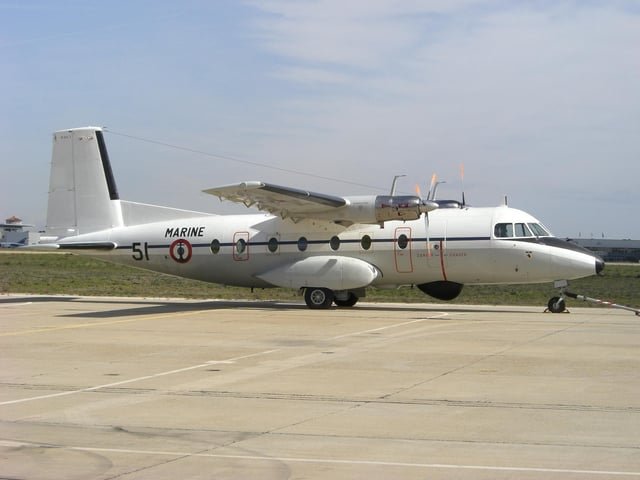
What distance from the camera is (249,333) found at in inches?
759

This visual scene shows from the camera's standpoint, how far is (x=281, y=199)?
2541 cm

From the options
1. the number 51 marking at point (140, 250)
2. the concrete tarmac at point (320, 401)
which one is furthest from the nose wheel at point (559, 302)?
the number 51 marking at point (140, 250)

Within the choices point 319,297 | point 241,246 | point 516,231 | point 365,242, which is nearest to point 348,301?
point 319,297

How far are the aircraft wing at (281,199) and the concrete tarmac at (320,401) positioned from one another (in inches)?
191

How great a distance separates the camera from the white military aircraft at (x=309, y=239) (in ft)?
81.2

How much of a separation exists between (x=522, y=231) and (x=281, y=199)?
Result: 7.09 m

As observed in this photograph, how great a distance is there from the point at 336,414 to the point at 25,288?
32.6 meters

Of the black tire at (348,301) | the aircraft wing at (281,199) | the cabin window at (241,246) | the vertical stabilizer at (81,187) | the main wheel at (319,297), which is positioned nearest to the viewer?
the aircraft wing at (281,199)

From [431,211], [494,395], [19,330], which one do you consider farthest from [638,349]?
[19,330]

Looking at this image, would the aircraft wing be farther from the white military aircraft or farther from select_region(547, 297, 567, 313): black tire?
select_region(547, 297, 567, 313): black tire

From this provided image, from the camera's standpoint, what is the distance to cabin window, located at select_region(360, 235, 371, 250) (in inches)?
1027

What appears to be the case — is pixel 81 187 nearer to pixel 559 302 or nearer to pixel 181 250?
pixel 181 250

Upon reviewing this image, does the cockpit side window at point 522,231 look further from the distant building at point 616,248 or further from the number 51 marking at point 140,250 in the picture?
the distant building at point 616,248

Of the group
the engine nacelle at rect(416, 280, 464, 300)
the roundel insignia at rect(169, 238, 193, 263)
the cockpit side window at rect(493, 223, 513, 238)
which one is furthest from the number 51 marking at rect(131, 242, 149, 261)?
the cockpit side window at rect(493, 223, 513, 238)
